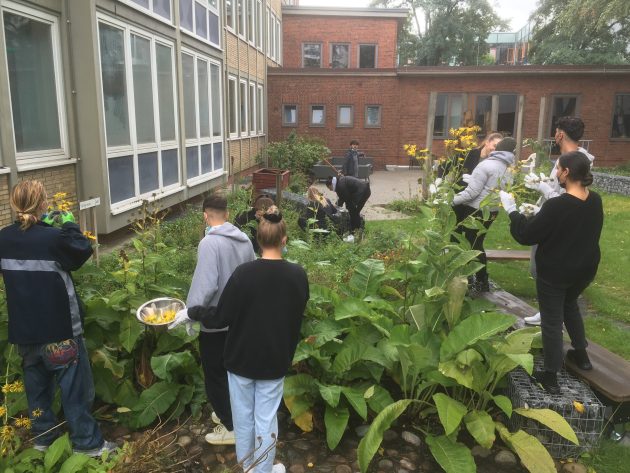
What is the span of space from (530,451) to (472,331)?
78 centimetres

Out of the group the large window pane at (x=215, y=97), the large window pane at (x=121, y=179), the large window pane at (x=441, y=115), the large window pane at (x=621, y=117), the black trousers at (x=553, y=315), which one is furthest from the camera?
the large window pane at (x=441, y=115)

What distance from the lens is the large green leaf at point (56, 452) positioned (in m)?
2.98

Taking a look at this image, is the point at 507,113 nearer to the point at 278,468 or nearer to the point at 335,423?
the point at 335,423

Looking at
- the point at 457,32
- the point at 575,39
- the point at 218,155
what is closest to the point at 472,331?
the point at 218,155

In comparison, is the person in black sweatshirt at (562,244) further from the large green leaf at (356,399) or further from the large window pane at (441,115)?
the large window pane at (441,115)

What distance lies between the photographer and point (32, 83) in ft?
24.6

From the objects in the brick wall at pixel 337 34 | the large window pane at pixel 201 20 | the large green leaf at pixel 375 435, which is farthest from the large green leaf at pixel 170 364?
the brick wall at pixel 337 34

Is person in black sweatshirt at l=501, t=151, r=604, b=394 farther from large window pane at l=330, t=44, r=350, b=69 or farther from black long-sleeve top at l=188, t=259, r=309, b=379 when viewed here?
large window pane at l=330, t=44, r=350, b=69

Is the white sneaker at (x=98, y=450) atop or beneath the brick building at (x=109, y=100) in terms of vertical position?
beneath

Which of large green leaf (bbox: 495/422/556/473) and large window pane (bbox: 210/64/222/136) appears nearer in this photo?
large green leaf (bbox: 495/422/556/473)

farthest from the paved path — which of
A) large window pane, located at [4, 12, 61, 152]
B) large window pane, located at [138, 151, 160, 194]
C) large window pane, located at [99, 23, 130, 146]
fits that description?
large window pane, located at [4, 12, 61, 152]

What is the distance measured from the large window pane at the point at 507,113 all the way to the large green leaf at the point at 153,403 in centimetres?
2479

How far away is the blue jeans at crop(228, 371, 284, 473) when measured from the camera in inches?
118

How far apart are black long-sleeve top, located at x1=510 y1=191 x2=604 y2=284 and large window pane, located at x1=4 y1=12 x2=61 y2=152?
6538 mm
